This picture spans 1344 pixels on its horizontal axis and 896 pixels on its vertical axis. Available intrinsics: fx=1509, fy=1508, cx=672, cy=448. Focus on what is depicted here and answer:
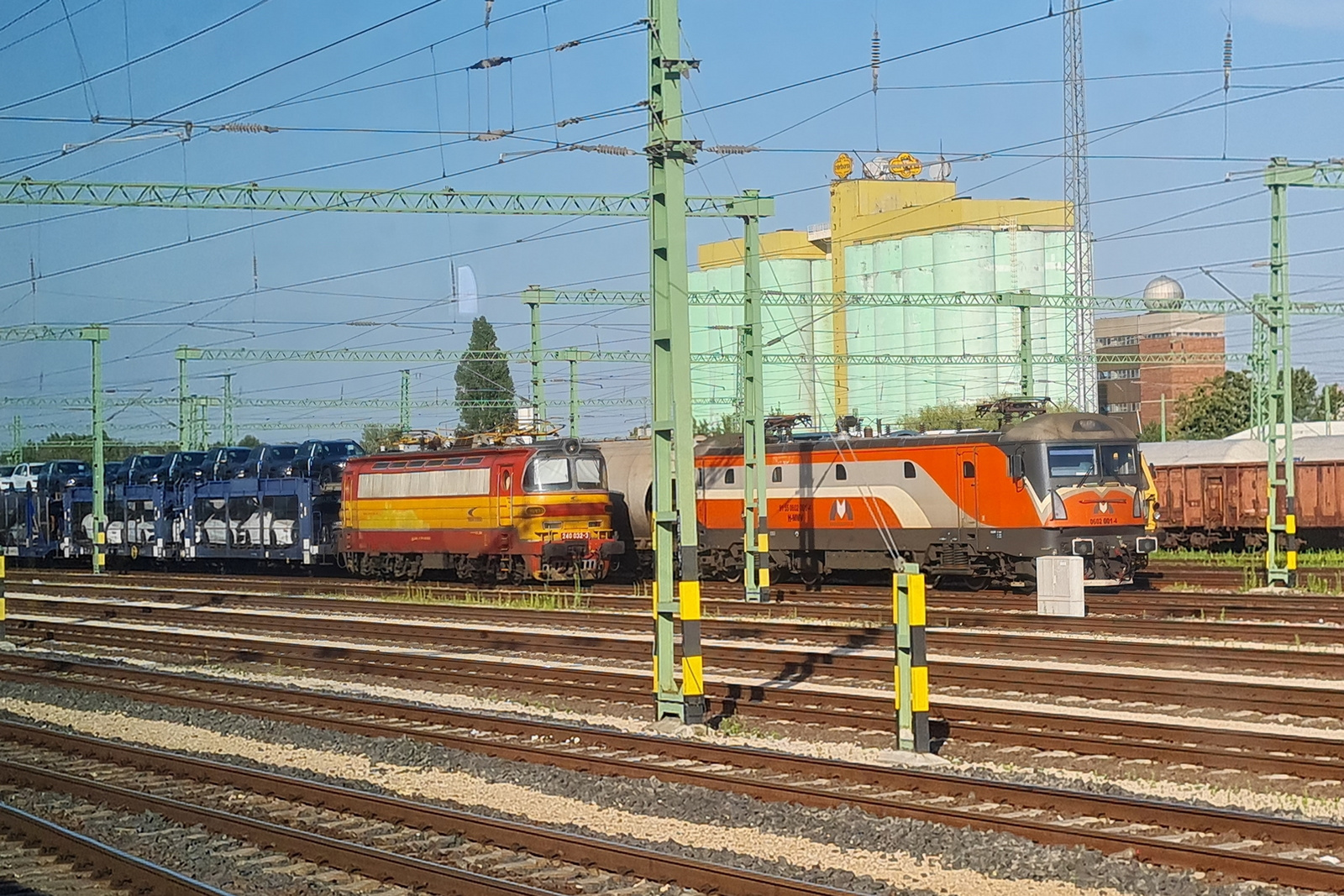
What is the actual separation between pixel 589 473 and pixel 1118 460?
1137 centimetres

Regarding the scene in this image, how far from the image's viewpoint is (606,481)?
3416 cm

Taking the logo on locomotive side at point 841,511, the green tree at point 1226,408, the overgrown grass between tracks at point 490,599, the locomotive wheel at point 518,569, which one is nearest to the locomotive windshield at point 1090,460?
the logo on locomotive side at point 841,511

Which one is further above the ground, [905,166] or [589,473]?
[905,166]

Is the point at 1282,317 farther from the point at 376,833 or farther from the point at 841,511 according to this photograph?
the point at 376,833

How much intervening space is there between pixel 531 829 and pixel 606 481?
78.4 feet

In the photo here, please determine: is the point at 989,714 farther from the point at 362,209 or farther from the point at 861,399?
the point at 861,399

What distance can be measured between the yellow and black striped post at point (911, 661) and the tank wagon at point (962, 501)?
11453 mm

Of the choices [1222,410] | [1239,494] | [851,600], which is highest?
[1222,410]

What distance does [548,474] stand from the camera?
32250 millimetres

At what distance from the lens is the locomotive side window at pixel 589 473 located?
3284cm

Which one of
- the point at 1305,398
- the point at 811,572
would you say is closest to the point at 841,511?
the point at 811,572

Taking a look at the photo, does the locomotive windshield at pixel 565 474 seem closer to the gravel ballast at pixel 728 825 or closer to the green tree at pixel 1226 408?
the gravel ballast at pixel 728 825

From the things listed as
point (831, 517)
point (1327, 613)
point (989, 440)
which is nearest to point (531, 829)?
point (1327, 613)

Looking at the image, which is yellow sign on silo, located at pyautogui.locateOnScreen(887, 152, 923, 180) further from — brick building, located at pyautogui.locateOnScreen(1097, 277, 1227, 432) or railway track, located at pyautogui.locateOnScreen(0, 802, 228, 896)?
railway track, located at pyautogui.locateOnScreen(0, 802, 228, 896)
